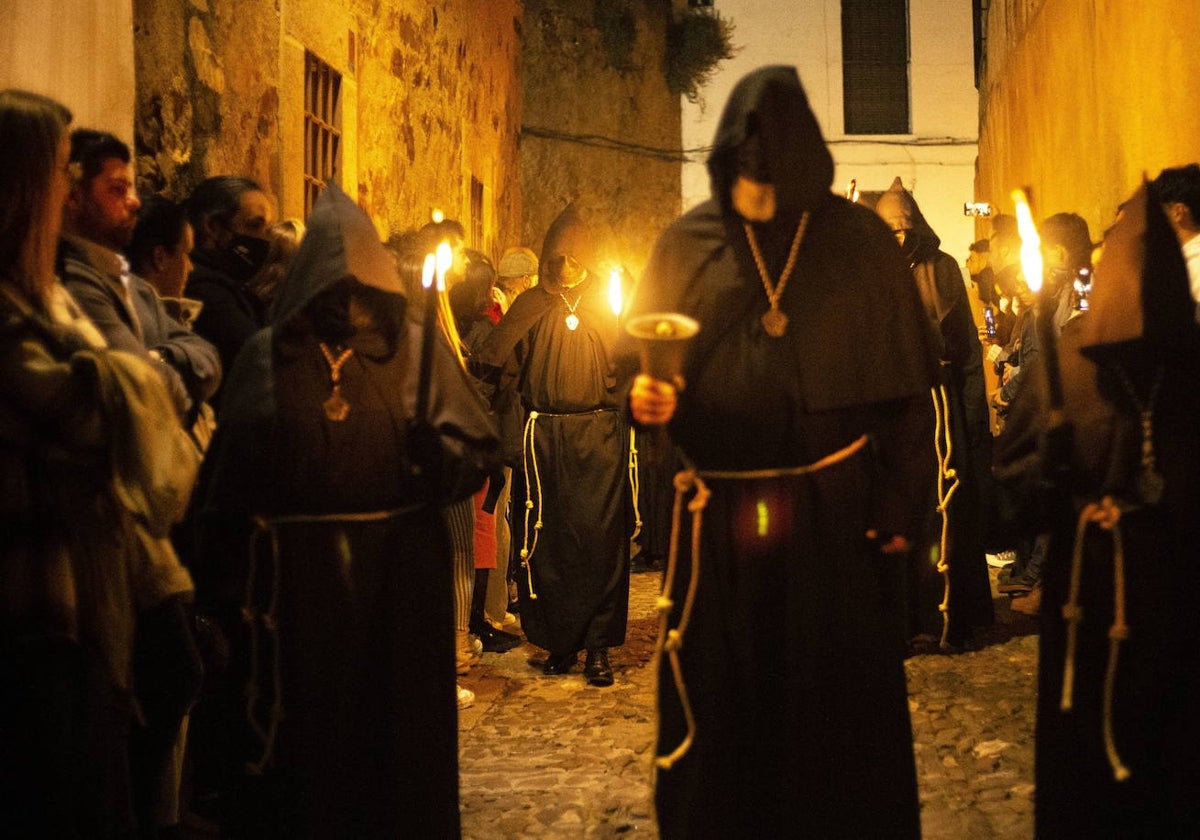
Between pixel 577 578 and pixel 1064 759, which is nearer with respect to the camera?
pixel 1064 759

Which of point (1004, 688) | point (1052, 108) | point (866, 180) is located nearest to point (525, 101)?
point (866, 180)

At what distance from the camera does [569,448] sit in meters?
7.91

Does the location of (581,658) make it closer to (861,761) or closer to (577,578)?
(577,578)

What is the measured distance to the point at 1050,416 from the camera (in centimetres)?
343

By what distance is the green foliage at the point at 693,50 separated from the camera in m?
26.6

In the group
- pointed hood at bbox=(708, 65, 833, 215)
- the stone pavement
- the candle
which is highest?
pointed hood at bbox=(708, 65, 833, 215)

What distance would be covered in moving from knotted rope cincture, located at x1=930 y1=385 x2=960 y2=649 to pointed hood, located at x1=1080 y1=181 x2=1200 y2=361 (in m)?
4.13

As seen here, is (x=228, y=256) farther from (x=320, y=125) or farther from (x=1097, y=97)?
(x=1097, y=97)

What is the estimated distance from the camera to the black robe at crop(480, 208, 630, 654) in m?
7.77

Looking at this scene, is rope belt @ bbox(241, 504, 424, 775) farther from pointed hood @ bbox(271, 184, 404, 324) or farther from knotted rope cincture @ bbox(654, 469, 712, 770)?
knotted rope cincture @ bbox(654, 469, 712, 770)

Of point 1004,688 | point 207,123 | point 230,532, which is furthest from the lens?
point 207,123

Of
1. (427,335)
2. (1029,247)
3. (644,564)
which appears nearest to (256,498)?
(427,335)

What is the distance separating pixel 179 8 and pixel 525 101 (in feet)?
54.4

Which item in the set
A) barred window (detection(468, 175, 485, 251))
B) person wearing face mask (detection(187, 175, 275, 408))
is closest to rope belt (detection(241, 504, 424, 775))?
person wearing face mask (detection(187, 175, 275, 408))
